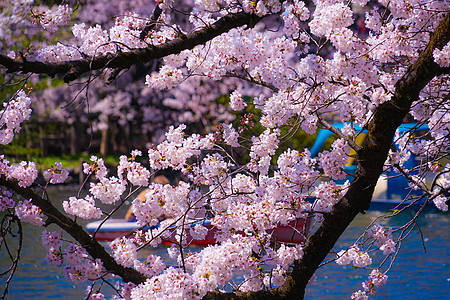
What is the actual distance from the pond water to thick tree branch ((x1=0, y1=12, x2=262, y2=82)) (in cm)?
416

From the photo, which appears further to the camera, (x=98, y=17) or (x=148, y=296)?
(x=98, y=17)

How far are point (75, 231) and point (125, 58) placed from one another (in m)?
1.37

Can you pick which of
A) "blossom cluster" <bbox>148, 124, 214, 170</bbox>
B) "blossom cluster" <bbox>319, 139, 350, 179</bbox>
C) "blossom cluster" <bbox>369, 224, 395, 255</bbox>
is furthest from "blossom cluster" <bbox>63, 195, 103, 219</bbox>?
"blossom cluster" <bbox>369, 224, 395, 255</bbox>

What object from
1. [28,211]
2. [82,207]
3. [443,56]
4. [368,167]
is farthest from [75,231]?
[443,56]

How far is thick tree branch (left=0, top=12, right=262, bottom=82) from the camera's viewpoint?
2930 millimetres

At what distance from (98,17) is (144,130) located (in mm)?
4946

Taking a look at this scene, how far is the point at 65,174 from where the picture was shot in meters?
4.23

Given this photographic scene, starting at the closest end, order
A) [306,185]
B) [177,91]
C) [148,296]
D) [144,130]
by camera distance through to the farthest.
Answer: [148,296], [306,185], [177,91], [144,130]

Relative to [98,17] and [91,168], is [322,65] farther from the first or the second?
[98,17]

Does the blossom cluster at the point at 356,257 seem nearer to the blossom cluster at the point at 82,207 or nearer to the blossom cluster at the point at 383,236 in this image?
the blossom cluster at the point at 383,236

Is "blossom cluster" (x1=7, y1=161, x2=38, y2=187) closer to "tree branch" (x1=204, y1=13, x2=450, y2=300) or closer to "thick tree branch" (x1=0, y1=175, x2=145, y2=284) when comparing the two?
"thick tree branch" (x1=0, y1=175, x2=145, y2=284)

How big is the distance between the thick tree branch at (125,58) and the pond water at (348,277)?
4.16 metres

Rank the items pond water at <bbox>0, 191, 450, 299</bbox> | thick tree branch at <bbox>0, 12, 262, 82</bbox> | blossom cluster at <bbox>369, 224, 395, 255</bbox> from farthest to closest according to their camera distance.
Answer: pond water at <bbox>0, 191, 450, 299</bbox> → blossom cluster at <bbox>369, 224, 395, 255</bbox> → thick tree branch at <bbox>0, 12, 262, 82</bbox>


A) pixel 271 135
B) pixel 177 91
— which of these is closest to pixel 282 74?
pixel 271 135
